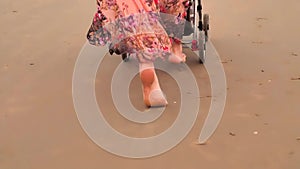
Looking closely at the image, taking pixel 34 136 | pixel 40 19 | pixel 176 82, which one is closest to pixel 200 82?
pixel 176 82

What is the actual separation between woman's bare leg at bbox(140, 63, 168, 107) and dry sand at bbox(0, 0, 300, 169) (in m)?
0.05

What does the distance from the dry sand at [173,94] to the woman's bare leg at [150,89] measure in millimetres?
54

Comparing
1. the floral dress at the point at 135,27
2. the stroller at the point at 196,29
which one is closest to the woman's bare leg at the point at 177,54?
the stroller at the point at 196,29

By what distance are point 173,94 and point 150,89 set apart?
15cm

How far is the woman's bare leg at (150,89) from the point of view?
86.3 inches

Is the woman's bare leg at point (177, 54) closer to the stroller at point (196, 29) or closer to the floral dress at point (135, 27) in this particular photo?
the stroller at point (196, 29)

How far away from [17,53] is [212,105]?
3.73 feet

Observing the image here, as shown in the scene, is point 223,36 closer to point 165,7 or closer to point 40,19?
point 165,7

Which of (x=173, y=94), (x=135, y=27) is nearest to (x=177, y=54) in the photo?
(x=173, y=94)

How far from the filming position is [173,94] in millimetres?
2314

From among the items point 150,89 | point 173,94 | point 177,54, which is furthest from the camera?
point 177,54

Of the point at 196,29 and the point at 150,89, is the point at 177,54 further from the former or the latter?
the point at 150,89

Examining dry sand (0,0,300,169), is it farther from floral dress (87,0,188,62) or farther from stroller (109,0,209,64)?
floral dress (87,0,188,62)

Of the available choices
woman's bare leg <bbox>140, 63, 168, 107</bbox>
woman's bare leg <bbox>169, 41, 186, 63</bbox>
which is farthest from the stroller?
woman's bare leg <bbox>140, 63, 168, 107</bbox>
